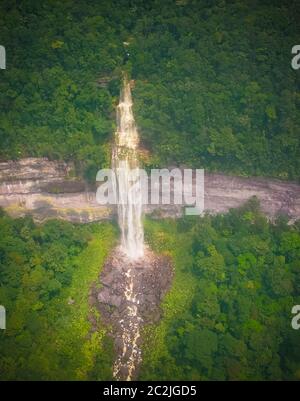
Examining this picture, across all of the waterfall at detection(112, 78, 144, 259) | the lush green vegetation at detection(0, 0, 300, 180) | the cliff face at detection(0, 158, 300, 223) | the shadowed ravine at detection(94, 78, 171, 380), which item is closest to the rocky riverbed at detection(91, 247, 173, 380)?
the shadowed ravine at detection(94, 78, 171, 380)

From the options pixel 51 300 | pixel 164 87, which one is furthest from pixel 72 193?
pixel 164 87

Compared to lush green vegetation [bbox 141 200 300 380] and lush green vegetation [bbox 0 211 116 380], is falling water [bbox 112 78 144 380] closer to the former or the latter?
lush green vegetation [bbox 141 200 300 380]

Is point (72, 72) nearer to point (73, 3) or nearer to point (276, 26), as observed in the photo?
point (73, 3)

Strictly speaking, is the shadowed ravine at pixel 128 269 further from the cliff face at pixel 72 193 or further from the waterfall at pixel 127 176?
the cliff face at pixel 72 193
